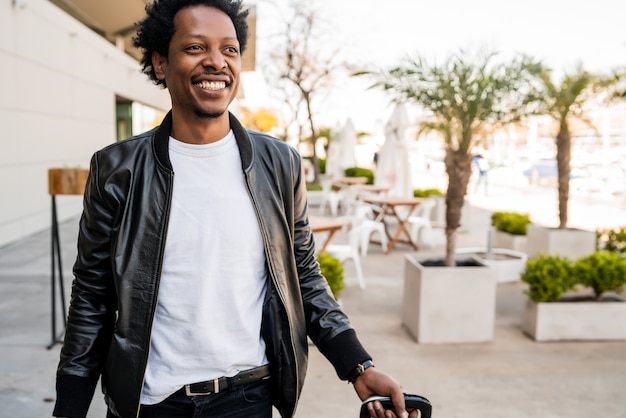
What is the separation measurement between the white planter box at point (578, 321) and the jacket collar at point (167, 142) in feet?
13.7

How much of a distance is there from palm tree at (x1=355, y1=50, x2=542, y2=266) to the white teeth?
171 inches

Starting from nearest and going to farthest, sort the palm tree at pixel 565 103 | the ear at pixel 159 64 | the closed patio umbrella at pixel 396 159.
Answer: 1. the ear at pixel 159 64
2. the palm tree at pixel 565 103
3. the closed patio umbrella at pixel 396 159

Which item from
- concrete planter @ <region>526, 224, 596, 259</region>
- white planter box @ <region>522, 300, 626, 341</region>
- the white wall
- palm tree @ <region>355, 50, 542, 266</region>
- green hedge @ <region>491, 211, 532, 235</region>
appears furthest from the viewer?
the white wall

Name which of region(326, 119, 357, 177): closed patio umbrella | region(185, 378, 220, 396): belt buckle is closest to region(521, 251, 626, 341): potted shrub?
region(185, 378, 220, 396): belt buckle

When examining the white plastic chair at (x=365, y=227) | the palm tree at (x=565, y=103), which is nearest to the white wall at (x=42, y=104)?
the white plastic chair at (x=365, y=227)

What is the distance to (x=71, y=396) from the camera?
1.39 metres

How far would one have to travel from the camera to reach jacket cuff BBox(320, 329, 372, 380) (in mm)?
1508

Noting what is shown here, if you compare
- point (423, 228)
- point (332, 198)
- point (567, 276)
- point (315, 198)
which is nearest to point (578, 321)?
point (567, 276)

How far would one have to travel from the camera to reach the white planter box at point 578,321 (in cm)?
503

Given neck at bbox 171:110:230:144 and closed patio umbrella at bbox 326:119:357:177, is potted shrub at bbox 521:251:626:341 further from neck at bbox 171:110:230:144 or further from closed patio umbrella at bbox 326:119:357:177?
closed patio umbrella at bbox 326:119:357:177

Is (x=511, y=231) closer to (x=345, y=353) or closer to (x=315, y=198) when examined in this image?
(x=315, y=198)

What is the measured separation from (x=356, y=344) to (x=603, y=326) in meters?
4.31

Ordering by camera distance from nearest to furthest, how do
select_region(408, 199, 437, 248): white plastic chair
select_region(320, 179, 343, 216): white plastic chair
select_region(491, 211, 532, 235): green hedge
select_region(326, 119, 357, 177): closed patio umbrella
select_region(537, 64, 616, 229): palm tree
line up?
select_region(537, 64, 616, 229): palm tree → select_region(491, 211, 532, 235): green hedge → select_region(408, 199, 437, 248): white plastic chair → select_region(320, 179, 343, 216): white plastic chair → select_region(326, 119, 357, 177): closed patio umbrella

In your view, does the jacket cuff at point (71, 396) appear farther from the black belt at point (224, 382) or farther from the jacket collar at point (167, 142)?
the jacket collar at point (167, 142)
